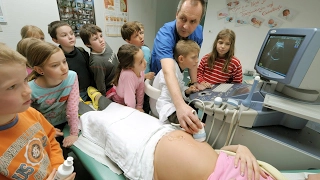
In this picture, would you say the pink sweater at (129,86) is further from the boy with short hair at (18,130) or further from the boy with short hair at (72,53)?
the boy with short hair at (18,130)

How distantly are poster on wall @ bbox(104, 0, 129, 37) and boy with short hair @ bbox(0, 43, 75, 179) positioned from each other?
7.97ft

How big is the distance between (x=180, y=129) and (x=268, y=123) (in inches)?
19.4

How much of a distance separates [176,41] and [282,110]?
3.03 ft

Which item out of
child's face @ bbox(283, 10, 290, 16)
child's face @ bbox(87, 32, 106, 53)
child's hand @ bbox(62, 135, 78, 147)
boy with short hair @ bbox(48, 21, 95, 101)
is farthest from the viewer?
child's face @ bbox(283, 10, 290, 16)

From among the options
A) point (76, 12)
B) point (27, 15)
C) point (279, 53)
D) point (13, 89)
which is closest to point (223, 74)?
point (279, 53)

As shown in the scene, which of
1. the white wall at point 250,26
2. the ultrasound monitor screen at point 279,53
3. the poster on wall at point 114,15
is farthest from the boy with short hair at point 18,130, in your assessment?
the white wall at point 250,26

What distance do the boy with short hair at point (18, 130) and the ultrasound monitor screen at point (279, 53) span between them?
118 cm

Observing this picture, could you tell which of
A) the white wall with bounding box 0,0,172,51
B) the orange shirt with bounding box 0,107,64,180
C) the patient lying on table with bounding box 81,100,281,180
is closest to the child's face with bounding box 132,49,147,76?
the patient lying on table with bounding box 81,100,281,180

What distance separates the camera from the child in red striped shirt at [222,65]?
5.36ft

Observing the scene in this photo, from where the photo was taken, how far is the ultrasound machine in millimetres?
814

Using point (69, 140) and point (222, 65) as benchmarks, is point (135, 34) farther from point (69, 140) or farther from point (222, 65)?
point (69, 140)

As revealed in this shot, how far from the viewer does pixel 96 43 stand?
1.61m

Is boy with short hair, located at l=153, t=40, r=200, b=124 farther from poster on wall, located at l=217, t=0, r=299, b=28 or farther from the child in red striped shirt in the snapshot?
poster on wall, located at l=217, t=0, r=299, b=28

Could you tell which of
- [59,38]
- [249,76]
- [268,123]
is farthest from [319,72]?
[249,76]
